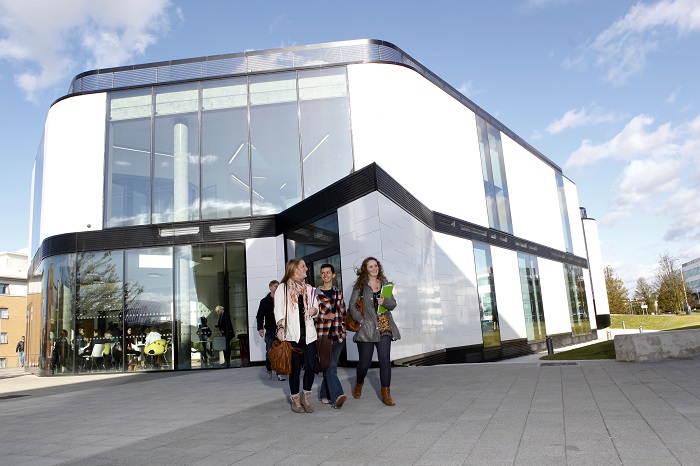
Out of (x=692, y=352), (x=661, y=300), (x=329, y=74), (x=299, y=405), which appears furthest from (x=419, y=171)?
(x=661, y=300)

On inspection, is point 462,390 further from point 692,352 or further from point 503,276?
point 503,276

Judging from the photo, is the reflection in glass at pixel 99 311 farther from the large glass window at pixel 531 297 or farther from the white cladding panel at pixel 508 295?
the large glass window at pixel 531 297

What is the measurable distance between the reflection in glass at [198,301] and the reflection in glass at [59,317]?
355 cm

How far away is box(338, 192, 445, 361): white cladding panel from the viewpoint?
11750 mm

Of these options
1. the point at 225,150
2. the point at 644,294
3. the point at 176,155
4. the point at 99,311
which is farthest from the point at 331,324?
the point at 644,294

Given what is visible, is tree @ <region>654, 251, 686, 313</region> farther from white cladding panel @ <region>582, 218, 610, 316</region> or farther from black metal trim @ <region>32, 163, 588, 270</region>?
black metal trim @ <region>32, 163, 588, 270</region>

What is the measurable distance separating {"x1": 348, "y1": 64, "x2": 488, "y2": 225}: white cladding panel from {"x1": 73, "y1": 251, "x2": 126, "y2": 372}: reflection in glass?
28.2ft

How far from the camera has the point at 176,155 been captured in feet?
57.6

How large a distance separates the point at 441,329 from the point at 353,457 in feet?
39.4

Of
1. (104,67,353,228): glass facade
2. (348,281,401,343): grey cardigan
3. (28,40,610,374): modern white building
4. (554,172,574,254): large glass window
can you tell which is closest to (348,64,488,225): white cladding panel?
(28,40,610,374): modern white building

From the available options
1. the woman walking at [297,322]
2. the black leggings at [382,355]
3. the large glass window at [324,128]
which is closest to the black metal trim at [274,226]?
the large glass window at [324,128]

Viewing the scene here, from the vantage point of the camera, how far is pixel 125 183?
56.9ft

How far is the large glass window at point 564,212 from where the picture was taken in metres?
32.1

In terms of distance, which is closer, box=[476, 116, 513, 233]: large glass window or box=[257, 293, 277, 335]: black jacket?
box=[257, 293, 277, 335]: black jacket
